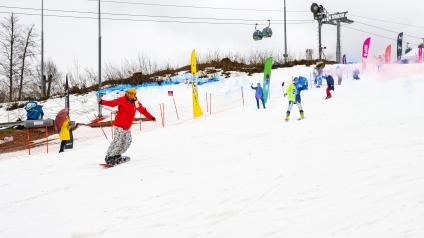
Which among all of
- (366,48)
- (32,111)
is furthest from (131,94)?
(366,48)

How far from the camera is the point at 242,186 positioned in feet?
19.6

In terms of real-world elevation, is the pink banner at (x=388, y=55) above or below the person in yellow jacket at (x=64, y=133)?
above

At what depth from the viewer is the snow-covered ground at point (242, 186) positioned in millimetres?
4395

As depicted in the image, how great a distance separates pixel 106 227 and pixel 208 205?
4.49ft

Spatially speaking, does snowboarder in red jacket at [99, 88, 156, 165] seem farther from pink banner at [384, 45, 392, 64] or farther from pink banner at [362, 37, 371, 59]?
pink banner at [384, 45, 392, 64]

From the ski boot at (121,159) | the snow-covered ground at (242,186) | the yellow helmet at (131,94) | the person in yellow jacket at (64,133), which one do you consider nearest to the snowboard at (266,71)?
the snow-covered ground at (242,186)

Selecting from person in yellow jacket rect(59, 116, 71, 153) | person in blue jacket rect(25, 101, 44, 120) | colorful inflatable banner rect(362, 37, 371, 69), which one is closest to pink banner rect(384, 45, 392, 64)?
colorful inflatable banner rect(362, 37, 371, 69)

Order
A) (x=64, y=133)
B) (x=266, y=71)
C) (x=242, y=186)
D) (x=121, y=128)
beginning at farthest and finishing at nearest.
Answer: (x=266, y=71) < (x=64, y=133) < (x=121, y=128) < (x=242, y=186)

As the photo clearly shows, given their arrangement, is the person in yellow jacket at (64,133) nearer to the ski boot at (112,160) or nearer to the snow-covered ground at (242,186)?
the snow-covered ground at (242,186)

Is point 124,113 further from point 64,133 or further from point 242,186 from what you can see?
point 64,133

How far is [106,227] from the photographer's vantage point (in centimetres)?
466

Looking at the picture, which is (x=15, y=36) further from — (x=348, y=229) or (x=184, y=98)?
(x=348, y=229)

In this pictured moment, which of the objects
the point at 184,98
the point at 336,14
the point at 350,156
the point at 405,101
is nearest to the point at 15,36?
the point at 184,98

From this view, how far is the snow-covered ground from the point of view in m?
4.39
